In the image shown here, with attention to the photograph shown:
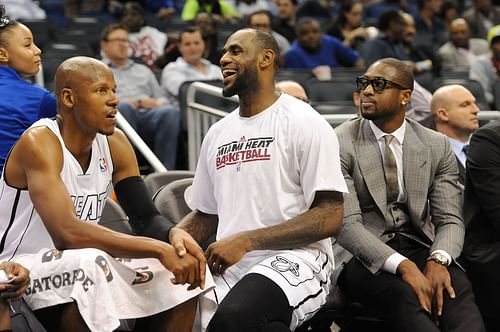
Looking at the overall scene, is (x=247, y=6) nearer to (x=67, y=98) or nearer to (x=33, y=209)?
(x=67, y=98)

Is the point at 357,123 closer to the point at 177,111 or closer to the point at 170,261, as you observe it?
the point at 170,261

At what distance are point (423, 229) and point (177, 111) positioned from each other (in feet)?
11.7

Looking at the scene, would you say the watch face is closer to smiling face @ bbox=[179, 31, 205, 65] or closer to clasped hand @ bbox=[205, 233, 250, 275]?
clasped hand @ bbox=[205, 233, 250, 275]

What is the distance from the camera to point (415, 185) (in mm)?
4637

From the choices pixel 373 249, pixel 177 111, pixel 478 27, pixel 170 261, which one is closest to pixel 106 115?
pixel 170 261

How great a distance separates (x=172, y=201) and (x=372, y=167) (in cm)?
101

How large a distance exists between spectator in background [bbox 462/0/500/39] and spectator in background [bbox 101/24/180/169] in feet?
18.4

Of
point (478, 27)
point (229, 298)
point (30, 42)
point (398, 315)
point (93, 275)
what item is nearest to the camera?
point (93, 275)

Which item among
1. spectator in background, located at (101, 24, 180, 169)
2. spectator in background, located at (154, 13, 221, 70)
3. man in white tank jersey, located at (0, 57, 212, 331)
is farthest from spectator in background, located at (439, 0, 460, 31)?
man in white tank jersey, located at (0, 57, 212, 331)

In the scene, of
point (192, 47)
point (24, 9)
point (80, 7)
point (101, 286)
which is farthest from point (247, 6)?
point (101, 286)

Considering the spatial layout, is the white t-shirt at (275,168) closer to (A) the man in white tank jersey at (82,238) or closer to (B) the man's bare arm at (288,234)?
Answer: (B) the man's bare arm at (288,234)

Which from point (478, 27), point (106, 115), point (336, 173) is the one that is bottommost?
point (478, 27)

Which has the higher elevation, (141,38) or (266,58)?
(266,58)

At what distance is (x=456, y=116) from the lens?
233 inches
